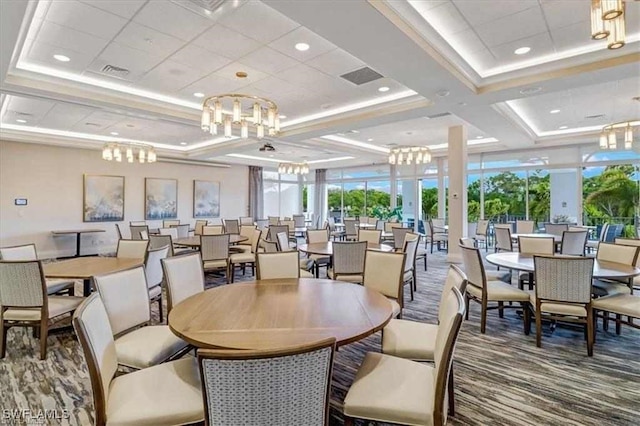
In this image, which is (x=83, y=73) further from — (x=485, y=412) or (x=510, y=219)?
(x=510, y=219)

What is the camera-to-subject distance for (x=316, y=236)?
6.18 meters

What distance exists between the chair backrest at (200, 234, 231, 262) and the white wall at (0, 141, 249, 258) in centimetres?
624

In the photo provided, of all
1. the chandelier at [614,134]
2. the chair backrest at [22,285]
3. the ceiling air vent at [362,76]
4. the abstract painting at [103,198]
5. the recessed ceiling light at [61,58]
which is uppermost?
the ceiling air vent at [362,76]

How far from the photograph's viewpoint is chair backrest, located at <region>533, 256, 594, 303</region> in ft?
10.0

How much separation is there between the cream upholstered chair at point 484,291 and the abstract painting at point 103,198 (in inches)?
383

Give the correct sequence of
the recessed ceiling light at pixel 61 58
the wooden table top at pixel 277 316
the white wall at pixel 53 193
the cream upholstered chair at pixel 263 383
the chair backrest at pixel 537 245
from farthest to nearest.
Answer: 1. the white wall at pixel 53 193
2. the chair backrest at pixel 537 245
3. the recessed ceiling light at pixel 61 58
4. the wooden table top at pixel 277 316
5. the cream upholstered chair at pixel 263 383

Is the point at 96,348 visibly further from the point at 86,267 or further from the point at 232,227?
the point at 232,227

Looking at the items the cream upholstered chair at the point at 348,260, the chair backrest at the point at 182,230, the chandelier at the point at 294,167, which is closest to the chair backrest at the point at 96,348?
the cream upholstered chair at the point at 348,260

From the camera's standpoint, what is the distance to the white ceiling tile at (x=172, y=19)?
3158 millimetres

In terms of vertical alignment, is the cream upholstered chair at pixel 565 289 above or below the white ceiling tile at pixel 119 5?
below

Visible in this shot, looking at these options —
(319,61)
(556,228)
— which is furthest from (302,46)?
(556,228)

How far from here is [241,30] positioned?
357 cm

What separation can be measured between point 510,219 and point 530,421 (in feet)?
31.4

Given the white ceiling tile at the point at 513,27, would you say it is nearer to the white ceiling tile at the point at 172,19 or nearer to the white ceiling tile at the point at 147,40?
the white ceiling tile at the point at 172,19
